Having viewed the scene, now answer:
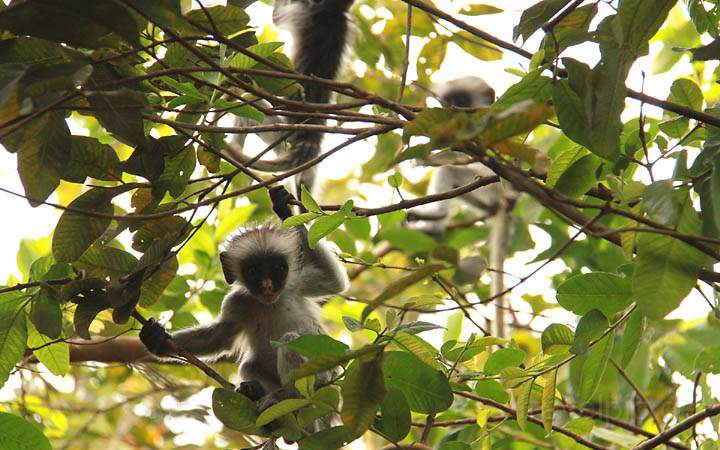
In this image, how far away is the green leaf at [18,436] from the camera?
212 centimetres

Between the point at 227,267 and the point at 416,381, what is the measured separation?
1.93m

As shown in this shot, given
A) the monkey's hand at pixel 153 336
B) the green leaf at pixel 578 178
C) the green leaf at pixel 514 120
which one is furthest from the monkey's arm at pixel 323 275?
the green leaf at pixel 514 120

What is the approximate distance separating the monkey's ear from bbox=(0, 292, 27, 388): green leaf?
144 centimetres

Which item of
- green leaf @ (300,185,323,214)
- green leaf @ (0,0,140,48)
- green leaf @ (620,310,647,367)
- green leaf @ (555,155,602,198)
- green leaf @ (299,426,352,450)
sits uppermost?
green leaf @ (300,185,323,214)

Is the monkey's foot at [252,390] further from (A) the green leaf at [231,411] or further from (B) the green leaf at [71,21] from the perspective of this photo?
Result: (B) the green leaf at [71,21]

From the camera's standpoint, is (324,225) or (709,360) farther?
(709,360)

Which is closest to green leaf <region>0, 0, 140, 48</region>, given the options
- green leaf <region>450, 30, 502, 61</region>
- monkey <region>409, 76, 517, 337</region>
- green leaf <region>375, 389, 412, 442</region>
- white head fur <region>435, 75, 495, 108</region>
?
green leaf <region>375, 389, 412, 442</region>

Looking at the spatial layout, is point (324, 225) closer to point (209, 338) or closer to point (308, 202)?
point (308, 202)

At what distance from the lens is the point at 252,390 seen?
→ 329 centimetres

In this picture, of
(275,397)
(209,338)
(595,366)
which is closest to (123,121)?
(595,366)

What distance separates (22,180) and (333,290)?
1.97 m

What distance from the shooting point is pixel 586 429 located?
2.56 m

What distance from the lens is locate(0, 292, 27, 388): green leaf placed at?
2.26 metres

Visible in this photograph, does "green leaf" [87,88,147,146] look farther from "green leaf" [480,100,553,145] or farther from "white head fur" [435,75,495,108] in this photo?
"white head fur" [435,75,495,108]
